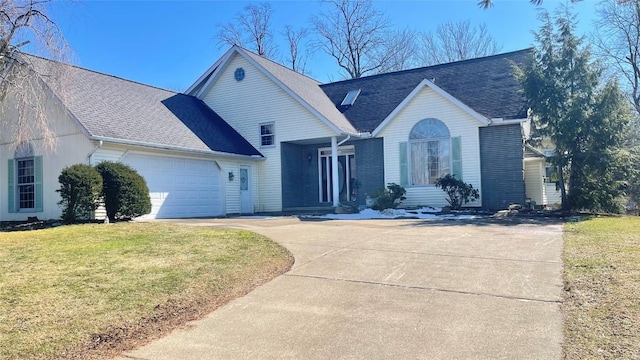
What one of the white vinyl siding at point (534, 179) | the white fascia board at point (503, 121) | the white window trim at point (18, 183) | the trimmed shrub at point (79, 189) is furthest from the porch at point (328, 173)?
the white window trim at point (18, 183)

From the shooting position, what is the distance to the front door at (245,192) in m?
19.4

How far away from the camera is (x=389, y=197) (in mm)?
16375

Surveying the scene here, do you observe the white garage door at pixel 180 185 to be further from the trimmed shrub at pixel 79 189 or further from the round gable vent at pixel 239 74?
the round gable vent at pixel 239 74

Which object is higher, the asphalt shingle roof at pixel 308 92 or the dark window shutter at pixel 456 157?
the asphalt shingle roof at pixel 308 92

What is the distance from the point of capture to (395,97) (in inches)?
800

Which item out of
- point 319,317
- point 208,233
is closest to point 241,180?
point 208,233

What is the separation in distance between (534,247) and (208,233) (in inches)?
245

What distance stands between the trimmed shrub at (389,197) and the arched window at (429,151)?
95cm

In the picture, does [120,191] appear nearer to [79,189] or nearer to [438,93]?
[79,189]

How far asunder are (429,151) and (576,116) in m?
5.00

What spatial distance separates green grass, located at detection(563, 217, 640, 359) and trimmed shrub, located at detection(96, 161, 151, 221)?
34.8 feet

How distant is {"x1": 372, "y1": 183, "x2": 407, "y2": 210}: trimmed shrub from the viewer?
16328mm

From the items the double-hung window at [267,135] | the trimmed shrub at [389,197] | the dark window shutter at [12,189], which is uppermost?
the double-hung window at [267,135]

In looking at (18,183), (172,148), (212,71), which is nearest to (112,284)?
(172,148)
